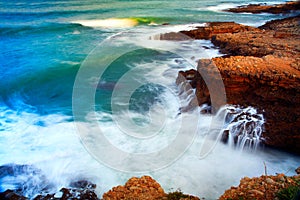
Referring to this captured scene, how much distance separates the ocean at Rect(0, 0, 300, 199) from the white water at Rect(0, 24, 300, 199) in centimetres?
A: 2

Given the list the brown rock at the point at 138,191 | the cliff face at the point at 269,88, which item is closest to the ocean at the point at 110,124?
the cliff face at the point at 269,88

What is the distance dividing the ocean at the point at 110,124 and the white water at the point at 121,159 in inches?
0.8

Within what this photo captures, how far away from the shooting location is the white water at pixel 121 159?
5184 mm

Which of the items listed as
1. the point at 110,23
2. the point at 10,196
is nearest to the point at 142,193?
the point at 10,196

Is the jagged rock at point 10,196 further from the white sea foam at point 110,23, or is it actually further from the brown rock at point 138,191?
the white sea foam at point 110,23

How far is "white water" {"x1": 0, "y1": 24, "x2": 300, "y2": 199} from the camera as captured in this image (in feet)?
17.0

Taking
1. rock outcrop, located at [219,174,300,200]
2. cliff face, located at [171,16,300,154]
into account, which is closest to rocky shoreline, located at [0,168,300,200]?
rock outcrop, located at [219,174,300,200]

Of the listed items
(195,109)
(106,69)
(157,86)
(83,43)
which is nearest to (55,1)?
(83,43)

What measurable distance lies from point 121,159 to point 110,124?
1.82m

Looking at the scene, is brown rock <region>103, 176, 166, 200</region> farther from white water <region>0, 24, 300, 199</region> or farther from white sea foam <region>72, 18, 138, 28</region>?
white sea foam <region>72, 18, 138, 28</region>

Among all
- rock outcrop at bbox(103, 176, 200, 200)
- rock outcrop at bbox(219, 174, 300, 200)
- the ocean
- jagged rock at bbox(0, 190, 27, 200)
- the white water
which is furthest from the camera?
the ocean

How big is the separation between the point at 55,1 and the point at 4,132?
3505 cm

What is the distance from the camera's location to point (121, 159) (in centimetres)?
591

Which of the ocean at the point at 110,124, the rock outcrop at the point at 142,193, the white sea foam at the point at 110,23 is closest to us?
the rock outcrop at the point at 142,193
